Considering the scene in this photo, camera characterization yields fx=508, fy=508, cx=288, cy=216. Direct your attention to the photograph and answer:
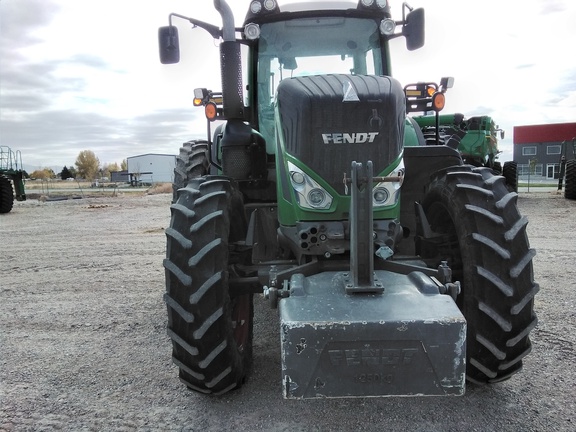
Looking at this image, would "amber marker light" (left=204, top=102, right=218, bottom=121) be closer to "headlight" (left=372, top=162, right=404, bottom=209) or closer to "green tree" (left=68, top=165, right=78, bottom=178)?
"headlight" (left=372, top=162, right=404, bottom=209)

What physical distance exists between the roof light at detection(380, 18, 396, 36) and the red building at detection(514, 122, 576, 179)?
149 ft

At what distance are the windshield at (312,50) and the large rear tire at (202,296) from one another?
61.1 inches

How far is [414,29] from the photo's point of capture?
4422mm

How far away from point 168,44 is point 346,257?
2335 mm

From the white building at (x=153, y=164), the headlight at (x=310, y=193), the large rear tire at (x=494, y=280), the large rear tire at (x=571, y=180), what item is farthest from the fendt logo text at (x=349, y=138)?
the white building at (x=153, y=164)

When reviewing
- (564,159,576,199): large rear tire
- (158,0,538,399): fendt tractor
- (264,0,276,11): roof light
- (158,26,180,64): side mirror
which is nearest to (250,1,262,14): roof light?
(264,0,276,11): roof light

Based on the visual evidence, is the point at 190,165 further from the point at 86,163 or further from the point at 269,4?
the point at 86,163

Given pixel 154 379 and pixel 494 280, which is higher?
pixel 494 280

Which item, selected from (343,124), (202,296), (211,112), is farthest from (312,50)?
(202,296)

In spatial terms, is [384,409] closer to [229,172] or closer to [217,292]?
[217,292]

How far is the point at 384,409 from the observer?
3.01 m

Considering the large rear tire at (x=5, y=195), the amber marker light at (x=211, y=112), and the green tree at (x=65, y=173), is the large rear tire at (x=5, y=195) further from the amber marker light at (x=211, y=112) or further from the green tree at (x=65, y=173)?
the green tree at (x=65, y=173)

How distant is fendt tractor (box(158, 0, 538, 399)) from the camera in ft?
7.66

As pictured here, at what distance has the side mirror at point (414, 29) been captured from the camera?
14.4ft
